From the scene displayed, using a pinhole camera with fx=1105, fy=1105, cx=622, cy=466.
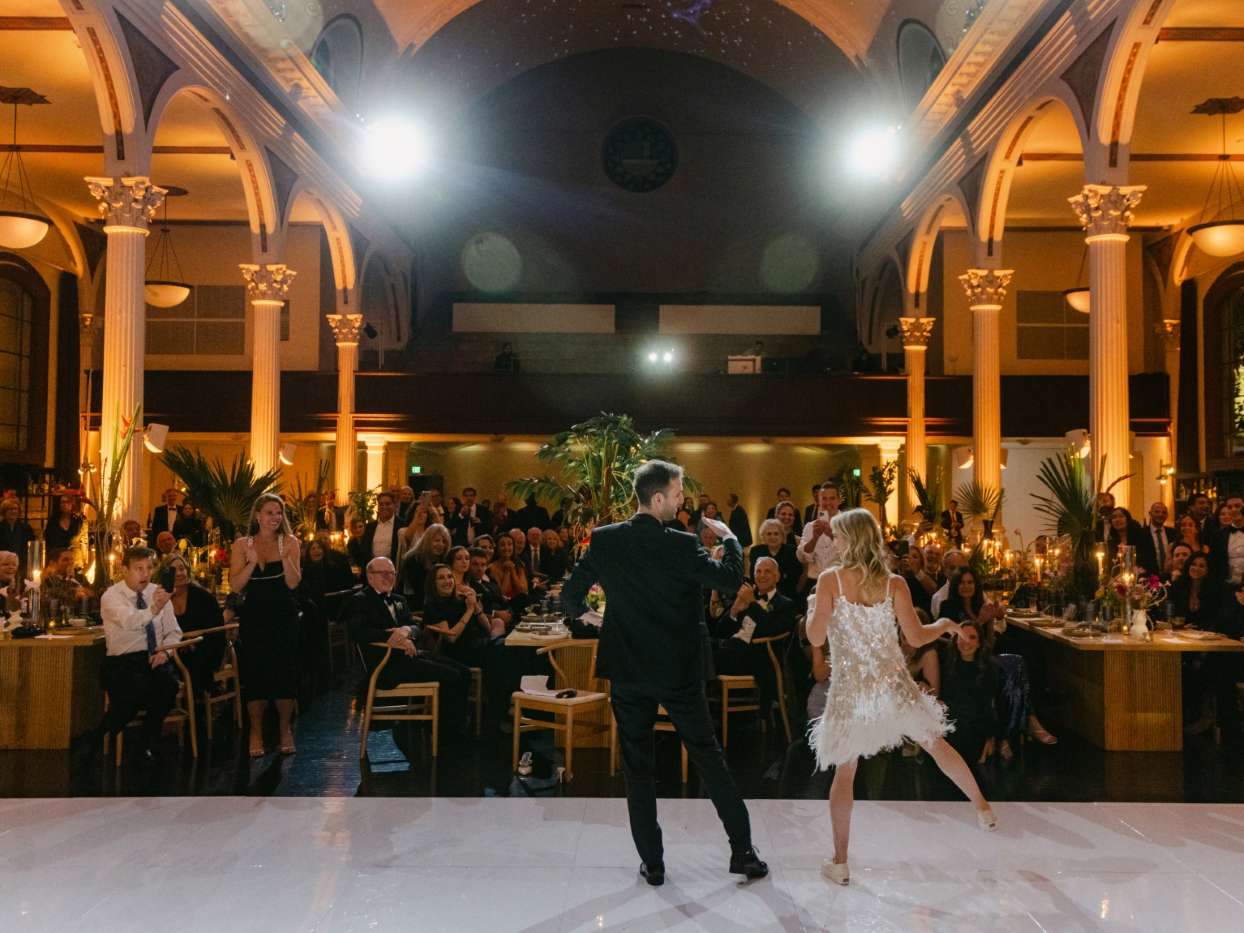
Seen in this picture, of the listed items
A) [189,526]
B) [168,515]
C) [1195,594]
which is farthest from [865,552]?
[168,515]

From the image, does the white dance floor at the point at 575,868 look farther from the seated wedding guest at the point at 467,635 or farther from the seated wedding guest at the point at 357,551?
the seated wedding guest at the point at 357,551

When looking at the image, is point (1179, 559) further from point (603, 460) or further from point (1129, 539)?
point (603, 460)

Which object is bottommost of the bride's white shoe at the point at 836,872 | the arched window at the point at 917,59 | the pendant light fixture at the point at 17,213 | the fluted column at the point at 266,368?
the bride's white shoe at the point at 836,872

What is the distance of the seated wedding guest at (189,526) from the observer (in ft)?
42.7

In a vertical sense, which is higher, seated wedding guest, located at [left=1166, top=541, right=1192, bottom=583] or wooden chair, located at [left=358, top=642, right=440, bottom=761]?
seated wedding guest, located at [left=1166, top=541, right=1192, bottom=583]

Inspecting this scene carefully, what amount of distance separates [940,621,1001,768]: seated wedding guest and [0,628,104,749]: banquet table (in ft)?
17.3

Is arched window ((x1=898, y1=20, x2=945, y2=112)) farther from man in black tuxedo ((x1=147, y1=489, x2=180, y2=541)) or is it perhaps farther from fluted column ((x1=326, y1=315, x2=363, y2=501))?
man in black tuxedo ((x1=147, y1=489, x2=180, y2=541))

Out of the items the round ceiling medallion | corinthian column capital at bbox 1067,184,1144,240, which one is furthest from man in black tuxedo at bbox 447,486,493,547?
the round ceiling medallion

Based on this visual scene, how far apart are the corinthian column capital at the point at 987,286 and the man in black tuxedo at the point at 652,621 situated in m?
11.3

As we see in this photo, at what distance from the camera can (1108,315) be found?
10305 mm

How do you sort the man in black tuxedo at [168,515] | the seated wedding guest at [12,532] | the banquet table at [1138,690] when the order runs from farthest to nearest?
1. the man in black tuxedo at [168,515]
2. the seated wedding guest at [12,532]
3. the banquet table at [1138,690]

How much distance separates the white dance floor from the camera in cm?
396

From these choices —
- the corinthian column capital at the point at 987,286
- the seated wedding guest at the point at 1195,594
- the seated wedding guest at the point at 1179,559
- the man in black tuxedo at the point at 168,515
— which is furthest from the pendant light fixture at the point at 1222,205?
the man in black tuxedo at the point at 168,515

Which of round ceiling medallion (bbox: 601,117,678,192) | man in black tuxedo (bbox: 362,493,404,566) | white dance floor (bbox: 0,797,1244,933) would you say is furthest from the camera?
round ceiling medallion (bbox: 601,117,678,192)
